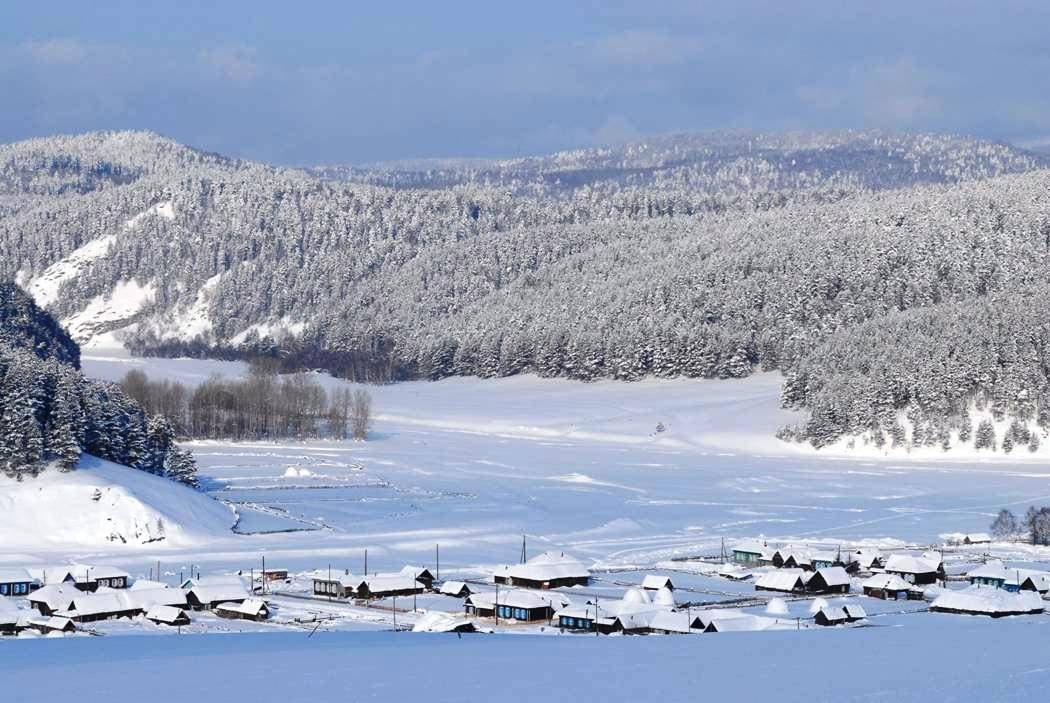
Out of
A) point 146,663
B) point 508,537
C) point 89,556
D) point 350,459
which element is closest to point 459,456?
point 350,459

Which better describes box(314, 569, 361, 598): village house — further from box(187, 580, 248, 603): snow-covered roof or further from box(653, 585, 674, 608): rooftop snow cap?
box(653, 585, 674, 608): rooftop snow cap

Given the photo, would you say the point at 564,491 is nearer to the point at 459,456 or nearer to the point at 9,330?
the point at 459,456

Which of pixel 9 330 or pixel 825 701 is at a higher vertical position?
pixel 9 330

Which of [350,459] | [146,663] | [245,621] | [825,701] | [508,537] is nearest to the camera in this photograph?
[825,701]

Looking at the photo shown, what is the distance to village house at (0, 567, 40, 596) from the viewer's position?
5519 cm

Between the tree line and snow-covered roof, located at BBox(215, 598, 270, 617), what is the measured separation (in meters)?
70.6

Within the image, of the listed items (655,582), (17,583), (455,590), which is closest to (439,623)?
(455,590)

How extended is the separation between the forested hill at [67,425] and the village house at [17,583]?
14212 mm

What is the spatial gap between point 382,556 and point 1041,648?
105ft

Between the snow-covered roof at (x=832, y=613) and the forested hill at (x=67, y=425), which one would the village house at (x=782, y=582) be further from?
the forested hill at (x=67, y=425)

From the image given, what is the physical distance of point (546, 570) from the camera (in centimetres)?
5709

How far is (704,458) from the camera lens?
371ft

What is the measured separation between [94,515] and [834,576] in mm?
30780

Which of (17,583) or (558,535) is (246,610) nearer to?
(17,583)
